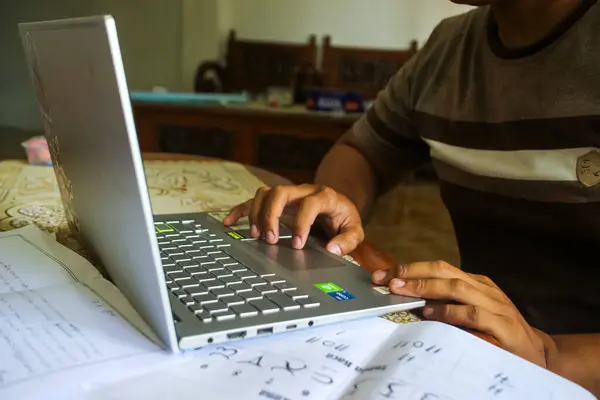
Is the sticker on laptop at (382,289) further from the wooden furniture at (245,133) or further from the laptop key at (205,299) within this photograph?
the wooden furniture at (245,133)

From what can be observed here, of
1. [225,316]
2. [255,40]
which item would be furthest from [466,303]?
[255,40]

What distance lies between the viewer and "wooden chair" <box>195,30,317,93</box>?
332 cm

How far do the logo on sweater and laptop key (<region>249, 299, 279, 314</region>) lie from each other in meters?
0.46

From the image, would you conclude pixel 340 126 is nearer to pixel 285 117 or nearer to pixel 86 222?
pixel 285 117

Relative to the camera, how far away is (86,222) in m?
0.61

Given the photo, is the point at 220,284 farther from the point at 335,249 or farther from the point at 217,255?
the point at 335,249

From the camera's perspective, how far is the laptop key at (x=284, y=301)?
18.9 inches

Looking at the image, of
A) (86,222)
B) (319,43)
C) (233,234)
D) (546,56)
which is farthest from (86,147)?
(319,43)

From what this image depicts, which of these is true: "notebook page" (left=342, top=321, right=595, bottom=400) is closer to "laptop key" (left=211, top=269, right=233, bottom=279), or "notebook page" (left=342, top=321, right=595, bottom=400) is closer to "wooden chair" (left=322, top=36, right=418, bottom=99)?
"laptop key" (left=211, top=269, right=233, bottom=279)

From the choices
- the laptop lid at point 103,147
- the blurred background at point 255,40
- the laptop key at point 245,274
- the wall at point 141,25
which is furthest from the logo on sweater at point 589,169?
the wall at point 141,25

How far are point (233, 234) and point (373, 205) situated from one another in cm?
42

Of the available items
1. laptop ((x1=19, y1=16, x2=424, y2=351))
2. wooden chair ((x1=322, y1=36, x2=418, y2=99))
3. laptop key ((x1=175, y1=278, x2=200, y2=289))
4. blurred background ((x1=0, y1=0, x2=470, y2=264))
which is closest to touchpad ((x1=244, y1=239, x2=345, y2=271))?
laptop ((x1=19, y1=16, x2=424, y2=351))

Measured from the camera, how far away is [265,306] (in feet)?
1.55

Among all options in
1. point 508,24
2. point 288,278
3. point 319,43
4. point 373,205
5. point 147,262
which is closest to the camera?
point 147,262
